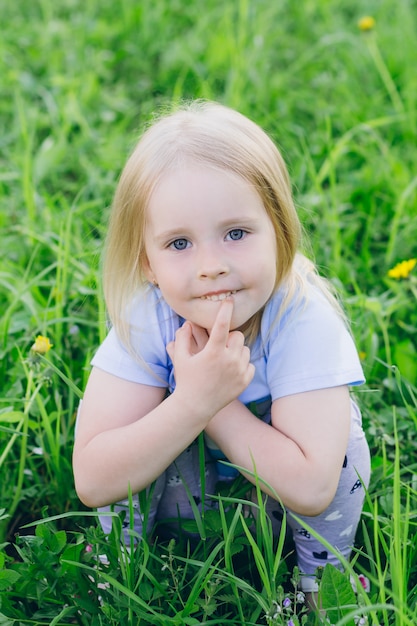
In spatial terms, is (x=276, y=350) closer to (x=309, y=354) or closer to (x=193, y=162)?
(x=309, y=354)

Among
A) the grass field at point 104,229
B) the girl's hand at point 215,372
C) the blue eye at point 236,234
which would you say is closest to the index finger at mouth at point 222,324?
the girl's hand at point 215,372

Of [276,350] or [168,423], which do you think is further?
[276,350]

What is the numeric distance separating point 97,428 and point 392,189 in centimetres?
163

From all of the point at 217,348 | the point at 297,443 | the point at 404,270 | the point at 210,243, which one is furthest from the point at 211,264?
the point at 404,270

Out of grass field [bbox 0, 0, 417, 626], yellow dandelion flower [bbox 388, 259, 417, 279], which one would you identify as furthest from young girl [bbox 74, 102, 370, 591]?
yellow dandelion flower [bbox 388, 259, 417, 279]

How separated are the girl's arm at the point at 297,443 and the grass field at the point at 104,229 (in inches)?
3.9

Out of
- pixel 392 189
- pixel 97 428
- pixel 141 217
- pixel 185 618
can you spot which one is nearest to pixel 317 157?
pixel 392 189

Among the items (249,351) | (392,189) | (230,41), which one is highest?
(230,41)

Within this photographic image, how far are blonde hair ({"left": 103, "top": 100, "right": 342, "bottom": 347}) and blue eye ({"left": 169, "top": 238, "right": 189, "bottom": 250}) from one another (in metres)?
0.10

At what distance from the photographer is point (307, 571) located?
1.70 meters

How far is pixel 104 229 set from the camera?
241 centimetres

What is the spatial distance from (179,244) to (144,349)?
25 cm

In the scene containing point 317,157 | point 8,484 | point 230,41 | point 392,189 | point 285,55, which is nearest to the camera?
point 8,484

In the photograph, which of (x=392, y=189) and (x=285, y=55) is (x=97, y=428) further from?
(x=285, y=55)
